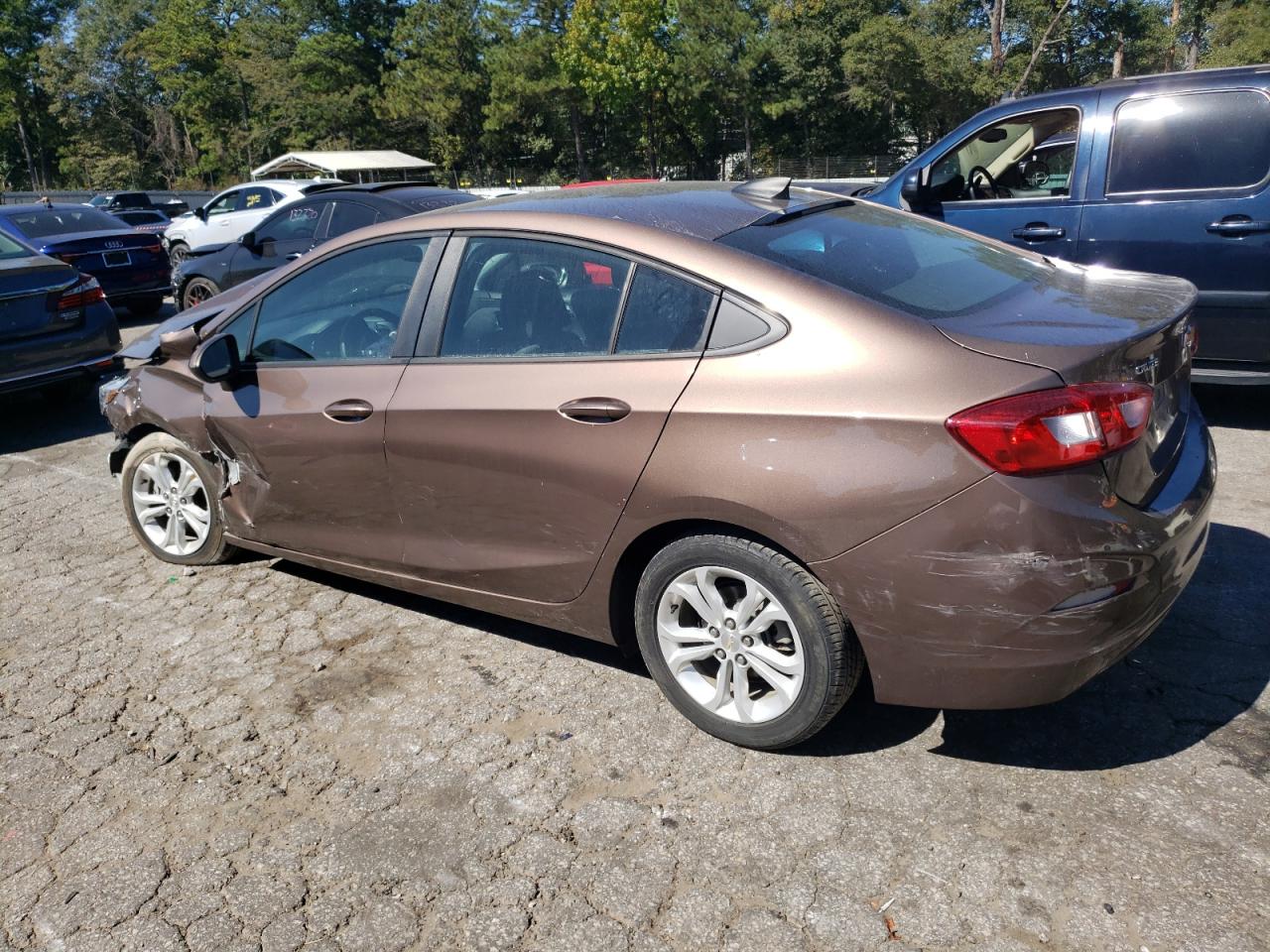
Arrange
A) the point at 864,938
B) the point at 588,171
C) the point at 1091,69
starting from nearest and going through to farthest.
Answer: the point at 864,938 < the point at 1091,69 < the point at 588,171

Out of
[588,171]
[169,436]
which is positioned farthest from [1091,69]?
[169,436]

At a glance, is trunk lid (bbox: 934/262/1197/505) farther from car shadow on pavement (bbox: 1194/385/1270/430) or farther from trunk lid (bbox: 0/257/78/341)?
trunk lid (bbox: 0/257/78/341)

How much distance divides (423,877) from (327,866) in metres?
0.27

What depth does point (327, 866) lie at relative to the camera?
2.77 m

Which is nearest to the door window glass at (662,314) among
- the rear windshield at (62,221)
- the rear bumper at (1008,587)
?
the rear bumper at (1008,587)

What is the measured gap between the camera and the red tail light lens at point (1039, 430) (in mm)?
2545

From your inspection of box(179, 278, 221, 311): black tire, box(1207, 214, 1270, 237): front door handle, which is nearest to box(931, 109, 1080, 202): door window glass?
box(1207, 214, 1270, 237): front door handle

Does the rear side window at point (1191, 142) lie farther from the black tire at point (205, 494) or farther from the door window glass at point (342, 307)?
the black tire at point (205, 494)

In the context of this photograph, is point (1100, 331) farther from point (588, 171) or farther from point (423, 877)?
point (588, 171)

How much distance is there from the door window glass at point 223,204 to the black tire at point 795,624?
1626 centimetres

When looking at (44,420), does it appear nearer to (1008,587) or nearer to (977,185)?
(977,185)

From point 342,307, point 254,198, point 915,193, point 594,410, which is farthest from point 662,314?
point 254,198

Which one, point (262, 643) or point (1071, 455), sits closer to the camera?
point (1071, 455)

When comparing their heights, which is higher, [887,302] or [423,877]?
[887,302]
